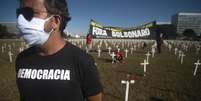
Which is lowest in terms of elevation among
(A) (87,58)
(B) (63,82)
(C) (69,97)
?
(C) (69,97)

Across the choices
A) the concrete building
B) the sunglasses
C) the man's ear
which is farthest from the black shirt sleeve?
the concrete building

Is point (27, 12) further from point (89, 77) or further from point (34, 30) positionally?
point (89, 77)

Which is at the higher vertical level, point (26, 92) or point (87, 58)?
point (87, 58)

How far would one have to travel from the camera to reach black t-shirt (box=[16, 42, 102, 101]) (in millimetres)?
2367

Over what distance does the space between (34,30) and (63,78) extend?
0.57 metres

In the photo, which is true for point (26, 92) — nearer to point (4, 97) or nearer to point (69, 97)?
point (69, 97)

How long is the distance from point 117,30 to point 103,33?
380cm

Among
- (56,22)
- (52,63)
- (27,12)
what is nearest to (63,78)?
(52,63)

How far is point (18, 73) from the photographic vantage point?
2604 mm

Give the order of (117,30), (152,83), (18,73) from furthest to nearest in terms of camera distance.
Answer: (117,30) → (152,83) → (18,73)

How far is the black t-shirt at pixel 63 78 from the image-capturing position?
237 cm

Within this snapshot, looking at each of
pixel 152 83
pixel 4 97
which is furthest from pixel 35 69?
pixel 152 83

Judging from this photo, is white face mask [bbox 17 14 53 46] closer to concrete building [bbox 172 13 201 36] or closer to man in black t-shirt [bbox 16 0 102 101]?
man in black t-shirt [bbox 16 0 102 101]

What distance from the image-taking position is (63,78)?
2.37 m
